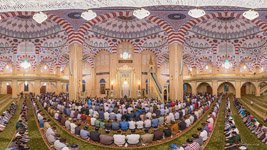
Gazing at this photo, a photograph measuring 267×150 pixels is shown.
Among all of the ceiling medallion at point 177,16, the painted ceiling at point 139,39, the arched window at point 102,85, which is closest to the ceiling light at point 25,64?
the painted ceiling at point 139,39

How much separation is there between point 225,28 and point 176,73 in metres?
11.5

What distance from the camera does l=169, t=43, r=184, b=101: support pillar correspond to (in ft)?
62.4

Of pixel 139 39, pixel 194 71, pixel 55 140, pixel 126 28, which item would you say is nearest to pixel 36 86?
pixel 126 28

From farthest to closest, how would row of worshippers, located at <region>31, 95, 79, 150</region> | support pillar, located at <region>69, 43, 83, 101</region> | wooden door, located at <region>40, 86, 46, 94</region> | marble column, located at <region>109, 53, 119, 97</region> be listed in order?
wooden door, located at <region>40, 86, 46, 94</region>
marble column, located at <region>109, 53, 119, 97</region>
support pillar, located at <region>69, 43, 83, 101</region>
row of worshippers, located at <region>31, 95, 79, 150</region>

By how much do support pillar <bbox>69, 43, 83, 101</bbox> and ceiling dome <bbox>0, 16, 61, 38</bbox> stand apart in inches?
303

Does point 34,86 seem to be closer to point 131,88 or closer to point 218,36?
point 131,88

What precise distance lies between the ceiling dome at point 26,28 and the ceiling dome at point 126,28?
Answer: 477 cm

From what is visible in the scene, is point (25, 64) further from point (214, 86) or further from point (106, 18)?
point (214, 86)

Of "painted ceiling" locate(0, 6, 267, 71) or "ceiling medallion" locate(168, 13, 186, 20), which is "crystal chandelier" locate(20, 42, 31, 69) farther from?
"ceiling medallion" locate(168, 13, 186, 20)

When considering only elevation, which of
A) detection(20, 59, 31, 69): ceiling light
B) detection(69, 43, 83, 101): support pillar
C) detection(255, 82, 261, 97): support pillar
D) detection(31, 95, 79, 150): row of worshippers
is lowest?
detection(31, 95, 79, 150): row of worshippers

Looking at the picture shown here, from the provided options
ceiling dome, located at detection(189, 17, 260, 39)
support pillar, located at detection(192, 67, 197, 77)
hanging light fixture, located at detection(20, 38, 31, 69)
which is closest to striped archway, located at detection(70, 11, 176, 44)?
ceiling dome, located at detection(189, 17, 260, 39)

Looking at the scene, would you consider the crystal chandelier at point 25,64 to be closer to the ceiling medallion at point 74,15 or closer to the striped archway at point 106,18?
the striped archway at point 106,18

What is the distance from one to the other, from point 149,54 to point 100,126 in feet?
62.1

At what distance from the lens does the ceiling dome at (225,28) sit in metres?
25.5
